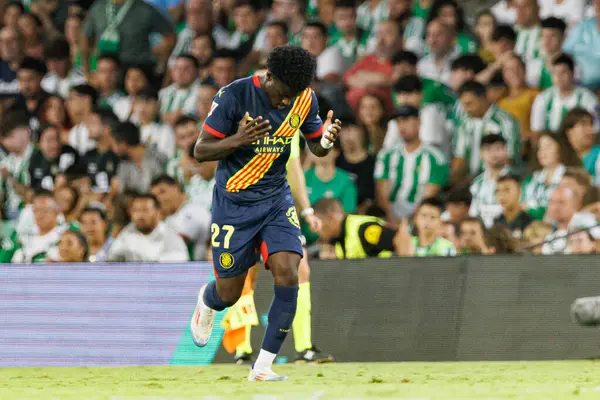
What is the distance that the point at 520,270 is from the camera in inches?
369

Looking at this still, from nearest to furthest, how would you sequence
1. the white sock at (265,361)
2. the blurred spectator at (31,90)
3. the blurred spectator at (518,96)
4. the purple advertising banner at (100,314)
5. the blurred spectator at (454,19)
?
the white sock at (265,361), the purple advertising banner at (100,314), the blurred spectator at (518,96), the blurred spectator at (454,19), the blurred spectator at (31,90)

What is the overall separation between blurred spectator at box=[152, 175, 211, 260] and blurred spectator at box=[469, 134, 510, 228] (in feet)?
10.3

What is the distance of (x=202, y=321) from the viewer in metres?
8.11

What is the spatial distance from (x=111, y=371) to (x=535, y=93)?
19.2 feet

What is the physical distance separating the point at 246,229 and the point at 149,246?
506 cm

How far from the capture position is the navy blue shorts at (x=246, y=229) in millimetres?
7301

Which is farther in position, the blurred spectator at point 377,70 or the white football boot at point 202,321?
the blurred spectator at point 377,70

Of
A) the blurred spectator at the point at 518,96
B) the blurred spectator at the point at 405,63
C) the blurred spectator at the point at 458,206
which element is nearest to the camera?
the blurred spectator at the point at 458,206

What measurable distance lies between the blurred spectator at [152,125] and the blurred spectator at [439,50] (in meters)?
3.48

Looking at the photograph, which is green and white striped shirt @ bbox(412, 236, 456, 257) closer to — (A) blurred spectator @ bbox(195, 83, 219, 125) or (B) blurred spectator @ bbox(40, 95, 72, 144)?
(A) blurred spectator @ bbox(195, 83, 219, 125)

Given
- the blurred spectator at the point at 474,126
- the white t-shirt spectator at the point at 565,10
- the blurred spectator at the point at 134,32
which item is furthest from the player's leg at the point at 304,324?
the blurred spectator at the point at 134,32

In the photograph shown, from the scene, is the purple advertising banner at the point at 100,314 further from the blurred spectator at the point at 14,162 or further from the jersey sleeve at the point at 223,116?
the blurred spectator at the point at 14,162

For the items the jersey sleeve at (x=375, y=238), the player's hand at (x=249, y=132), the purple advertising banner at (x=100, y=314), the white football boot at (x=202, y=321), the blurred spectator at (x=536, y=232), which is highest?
the player's hand at (x=249, y=132)

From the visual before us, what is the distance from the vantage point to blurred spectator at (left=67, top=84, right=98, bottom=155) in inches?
581
